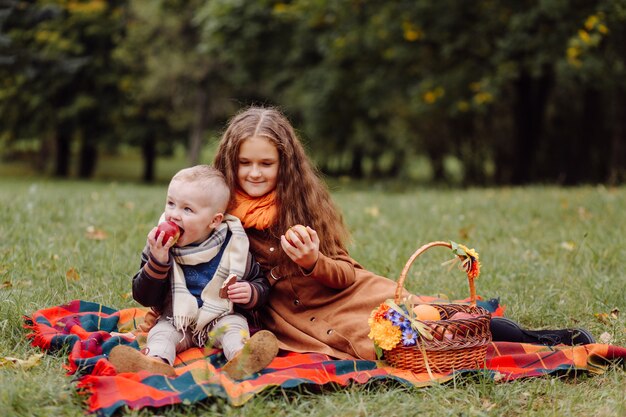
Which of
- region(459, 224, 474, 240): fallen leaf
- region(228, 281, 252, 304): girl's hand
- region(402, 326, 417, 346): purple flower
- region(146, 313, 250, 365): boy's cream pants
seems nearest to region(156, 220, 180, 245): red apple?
region(228, 281, 252, 304): girl's hand

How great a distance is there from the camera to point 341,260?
3.62 meters

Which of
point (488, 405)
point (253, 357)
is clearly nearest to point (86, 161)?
point (253, 357)

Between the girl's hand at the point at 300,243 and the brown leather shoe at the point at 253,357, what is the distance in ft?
1.29

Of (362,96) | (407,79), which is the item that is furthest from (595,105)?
(362,96)

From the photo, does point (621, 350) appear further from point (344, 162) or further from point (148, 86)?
point (344, 162)

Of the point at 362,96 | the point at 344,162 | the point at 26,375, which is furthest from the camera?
the point at 344,162

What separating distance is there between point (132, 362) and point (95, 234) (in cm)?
Result: 284

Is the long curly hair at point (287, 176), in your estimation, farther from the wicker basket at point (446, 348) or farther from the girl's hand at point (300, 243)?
the wicker basket at point (446, 348)

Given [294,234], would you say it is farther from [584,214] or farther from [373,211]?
[584,214]

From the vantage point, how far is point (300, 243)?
319 cm

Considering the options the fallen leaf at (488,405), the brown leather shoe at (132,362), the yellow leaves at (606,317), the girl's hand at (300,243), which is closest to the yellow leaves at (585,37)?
the yellow leaves at (606,317)

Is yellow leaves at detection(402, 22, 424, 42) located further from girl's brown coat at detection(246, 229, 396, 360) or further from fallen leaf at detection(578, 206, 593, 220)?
girl's brown coat at detection(246, 229, 396, 360)

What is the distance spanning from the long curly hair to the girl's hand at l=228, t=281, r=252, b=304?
0.30 metres

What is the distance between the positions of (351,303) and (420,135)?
15126mm
